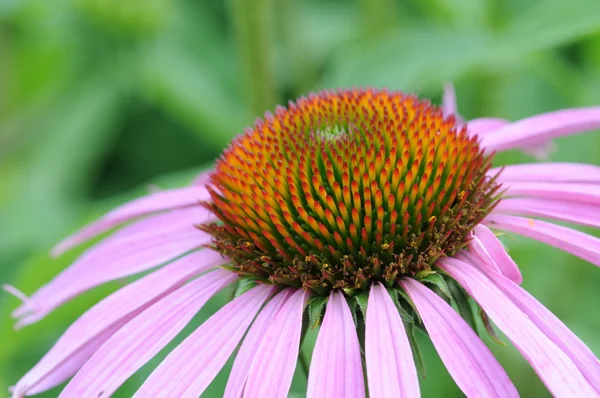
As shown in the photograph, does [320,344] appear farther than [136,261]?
No

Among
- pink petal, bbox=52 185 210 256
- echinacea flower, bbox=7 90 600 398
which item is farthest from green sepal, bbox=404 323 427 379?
pink petal, bbox=52 185 210 256

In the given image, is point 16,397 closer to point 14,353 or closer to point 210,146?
point 14,353

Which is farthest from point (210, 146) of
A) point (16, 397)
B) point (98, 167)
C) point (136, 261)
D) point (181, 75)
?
point (16, 397)

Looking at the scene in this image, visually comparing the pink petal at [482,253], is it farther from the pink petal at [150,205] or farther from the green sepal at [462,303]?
the pink petal at [150,205]

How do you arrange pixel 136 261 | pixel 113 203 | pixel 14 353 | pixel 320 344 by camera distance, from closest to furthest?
pixel 320 344
pixel 136 261
pixel 14 353
pixel 113 203

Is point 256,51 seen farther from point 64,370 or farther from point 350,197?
point 64,370

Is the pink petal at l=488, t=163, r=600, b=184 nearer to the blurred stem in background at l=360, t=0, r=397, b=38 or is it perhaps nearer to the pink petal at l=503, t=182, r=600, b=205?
the pink petal at l=503, t=182, r=600, b=205
